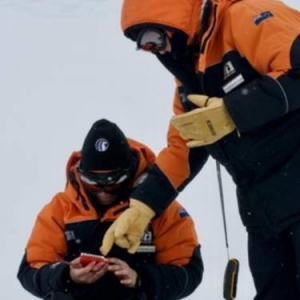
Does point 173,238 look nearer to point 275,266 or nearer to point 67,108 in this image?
point 275,266

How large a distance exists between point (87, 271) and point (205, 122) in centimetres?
71

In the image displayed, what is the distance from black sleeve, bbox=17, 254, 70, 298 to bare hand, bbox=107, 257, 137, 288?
17cm

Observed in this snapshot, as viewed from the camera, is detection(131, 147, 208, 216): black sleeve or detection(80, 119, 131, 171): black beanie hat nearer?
detection(131, 147, 208, 216): black sleeve

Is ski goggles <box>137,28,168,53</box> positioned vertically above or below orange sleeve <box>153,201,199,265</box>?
above

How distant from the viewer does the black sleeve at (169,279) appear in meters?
3.03

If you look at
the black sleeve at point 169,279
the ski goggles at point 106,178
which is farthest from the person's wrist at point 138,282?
the ski goggles at point 106,178

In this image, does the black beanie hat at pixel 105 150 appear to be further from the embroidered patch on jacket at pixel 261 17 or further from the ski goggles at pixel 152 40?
the embroidered patch on jacket at pixel 261 17

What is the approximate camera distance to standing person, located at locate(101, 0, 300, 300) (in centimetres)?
242

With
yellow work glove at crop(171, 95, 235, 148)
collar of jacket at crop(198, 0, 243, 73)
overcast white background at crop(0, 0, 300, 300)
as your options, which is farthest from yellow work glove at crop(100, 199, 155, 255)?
overcast white background at crop(0, 0, 300, 300)

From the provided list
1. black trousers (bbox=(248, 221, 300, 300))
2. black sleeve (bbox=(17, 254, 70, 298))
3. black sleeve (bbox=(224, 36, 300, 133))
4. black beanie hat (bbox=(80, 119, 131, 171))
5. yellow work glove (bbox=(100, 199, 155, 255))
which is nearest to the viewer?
black sleeve (bbox=(224, 36, 300, 133))

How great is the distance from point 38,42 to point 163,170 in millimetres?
5396

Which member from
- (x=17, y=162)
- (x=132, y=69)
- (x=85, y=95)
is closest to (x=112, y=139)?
(x=17, y=162)

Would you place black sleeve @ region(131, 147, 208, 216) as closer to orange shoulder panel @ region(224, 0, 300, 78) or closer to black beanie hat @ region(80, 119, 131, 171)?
black beanie hat @ region(80, 119, 131, 171)

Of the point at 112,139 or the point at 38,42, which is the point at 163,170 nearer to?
the point at 112,139
